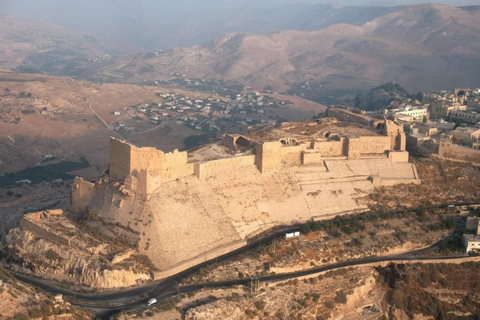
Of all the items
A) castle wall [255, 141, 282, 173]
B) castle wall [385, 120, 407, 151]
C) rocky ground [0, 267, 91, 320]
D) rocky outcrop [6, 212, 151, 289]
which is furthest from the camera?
castle wall [385, 120, 407, 151]

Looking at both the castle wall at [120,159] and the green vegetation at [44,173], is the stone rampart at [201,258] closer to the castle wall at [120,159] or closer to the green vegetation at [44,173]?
the castle wall at [120,159]

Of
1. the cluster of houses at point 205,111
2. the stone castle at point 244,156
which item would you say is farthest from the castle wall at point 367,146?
the cluster of houses at point 205,111

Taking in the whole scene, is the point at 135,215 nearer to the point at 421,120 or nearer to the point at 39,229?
the point at 39,229

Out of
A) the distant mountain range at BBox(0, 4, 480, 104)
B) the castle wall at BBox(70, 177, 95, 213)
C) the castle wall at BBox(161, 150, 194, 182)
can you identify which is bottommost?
the distant mountain range at BBox(0, 4, 480, 104)

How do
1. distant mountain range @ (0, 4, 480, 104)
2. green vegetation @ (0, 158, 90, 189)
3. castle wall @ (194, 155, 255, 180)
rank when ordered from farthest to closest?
distant mountain range @ (0, 4, 480, 104) → green vegetation @ (0, 158, 90, 189) → castle wall @ (194, 155, 255, 180)

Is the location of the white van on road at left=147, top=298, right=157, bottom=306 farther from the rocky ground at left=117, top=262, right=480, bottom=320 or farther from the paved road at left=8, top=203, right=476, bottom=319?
the rocky ground at left=117, top=262, right=480, bottom=320

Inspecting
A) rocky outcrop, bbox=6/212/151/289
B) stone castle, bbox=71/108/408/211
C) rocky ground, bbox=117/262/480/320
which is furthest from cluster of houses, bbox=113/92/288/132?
rocky ground, bbox=117/262/480/320
